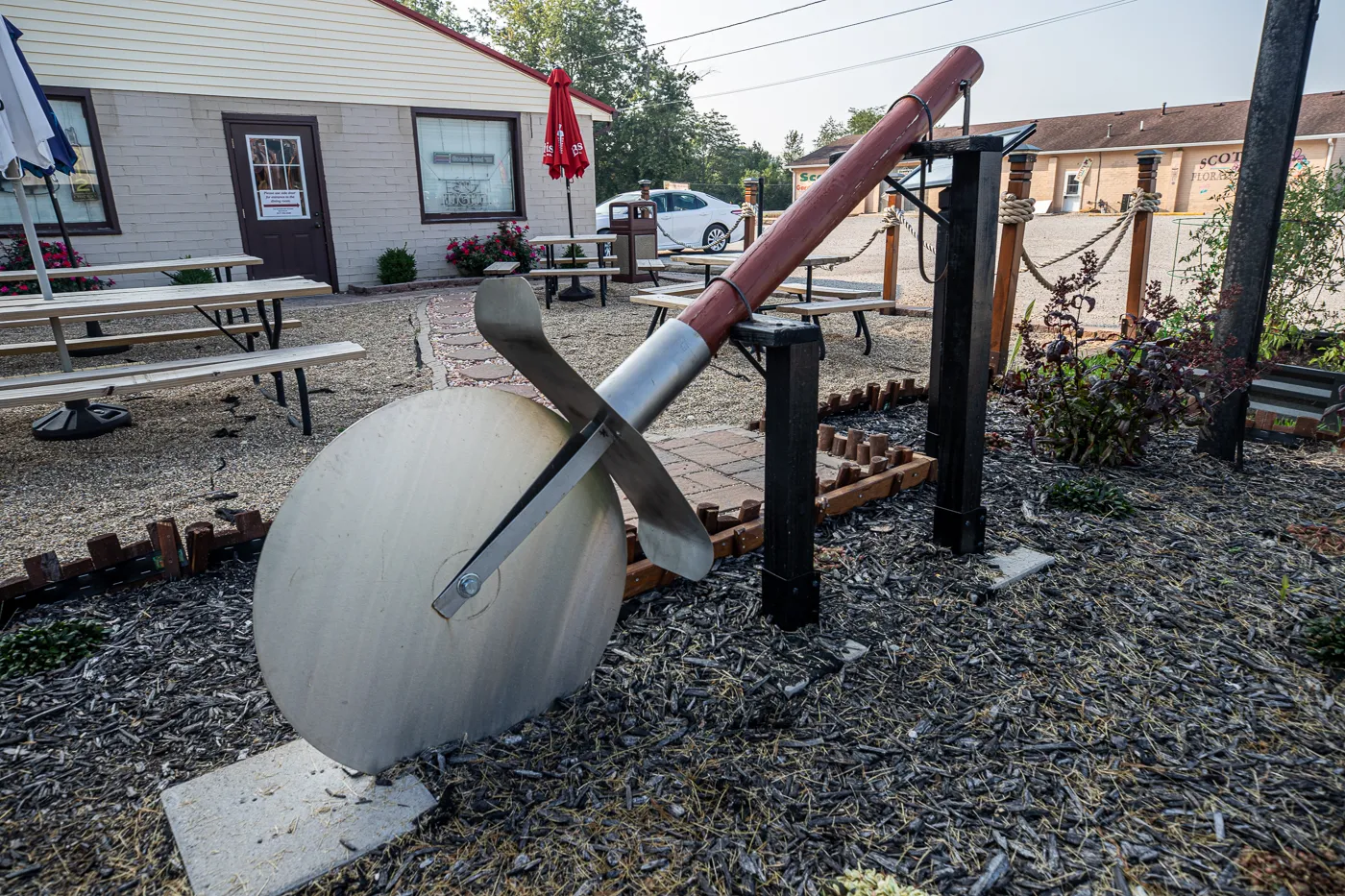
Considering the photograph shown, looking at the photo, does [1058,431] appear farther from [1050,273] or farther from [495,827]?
[1050,273]

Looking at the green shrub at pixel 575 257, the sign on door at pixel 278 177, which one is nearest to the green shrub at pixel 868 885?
the green shrub at pixel 575 257

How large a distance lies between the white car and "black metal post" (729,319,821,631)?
18.1 meters

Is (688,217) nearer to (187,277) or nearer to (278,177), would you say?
(278,177)

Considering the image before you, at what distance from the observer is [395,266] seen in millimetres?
12414

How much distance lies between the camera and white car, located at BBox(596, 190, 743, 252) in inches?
777

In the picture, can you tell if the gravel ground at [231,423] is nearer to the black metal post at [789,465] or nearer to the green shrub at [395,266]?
the black metal post at [789,465]

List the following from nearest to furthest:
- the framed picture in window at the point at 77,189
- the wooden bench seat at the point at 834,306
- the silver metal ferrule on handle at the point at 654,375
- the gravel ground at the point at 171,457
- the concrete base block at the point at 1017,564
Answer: the silver metal ferrule on handle at the point at 654,375 → the concrete base block at the point at 1017,564 → the gravel ground at the point at 171,457 → the wooden bench seat at the point at 834,306 → the framed picture in window at the point at 77,189

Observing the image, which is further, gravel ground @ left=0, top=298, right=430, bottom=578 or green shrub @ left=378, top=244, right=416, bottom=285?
green shrub @ left=378, top=244, right=416, bottom=285

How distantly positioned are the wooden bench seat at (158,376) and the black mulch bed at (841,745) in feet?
7.15

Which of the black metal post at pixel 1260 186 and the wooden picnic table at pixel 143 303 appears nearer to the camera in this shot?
the black metal post at pixel 1260 186

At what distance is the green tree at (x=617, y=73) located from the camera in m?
36.5

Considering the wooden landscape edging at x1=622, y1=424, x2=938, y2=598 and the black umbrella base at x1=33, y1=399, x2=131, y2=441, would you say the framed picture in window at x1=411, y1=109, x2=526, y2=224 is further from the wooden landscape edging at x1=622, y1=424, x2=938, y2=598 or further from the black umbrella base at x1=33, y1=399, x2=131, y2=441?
the wooden landscape edging at x1=622, y1=424, x2=938, y2=598

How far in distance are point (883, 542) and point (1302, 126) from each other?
4108 cm

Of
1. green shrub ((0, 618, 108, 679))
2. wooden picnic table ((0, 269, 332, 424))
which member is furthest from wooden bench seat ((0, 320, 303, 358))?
green shrub ((0, 618, 108, 679))
